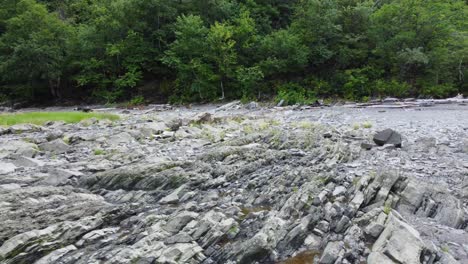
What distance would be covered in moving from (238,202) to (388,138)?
792 cm

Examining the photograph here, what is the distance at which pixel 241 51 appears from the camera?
3950 cm

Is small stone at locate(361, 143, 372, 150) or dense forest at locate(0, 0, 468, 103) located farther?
dense forest at locate(0, 0, 468, 103)

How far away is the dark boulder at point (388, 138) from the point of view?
13.3 meters

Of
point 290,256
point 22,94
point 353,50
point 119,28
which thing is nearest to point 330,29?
point 353,50

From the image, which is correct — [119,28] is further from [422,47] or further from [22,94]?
[422,47]

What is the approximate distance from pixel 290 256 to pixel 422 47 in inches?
1349

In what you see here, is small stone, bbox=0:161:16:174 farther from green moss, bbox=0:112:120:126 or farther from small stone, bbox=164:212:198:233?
green moss, bbox=0:112:120:126

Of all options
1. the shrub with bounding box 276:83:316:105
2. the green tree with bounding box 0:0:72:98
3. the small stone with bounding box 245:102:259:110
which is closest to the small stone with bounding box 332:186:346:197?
the small stone with bounding box 245:102:259:110

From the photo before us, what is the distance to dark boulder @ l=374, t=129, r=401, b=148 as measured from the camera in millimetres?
13344

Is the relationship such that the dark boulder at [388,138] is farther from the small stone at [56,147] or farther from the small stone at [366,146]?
the small stone at [56,147]

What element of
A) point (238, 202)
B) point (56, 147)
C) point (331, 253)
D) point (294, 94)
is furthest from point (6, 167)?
point (294, 94)

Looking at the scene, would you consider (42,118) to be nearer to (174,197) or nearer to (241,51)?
(174,197)

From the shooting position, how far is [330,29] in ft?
118

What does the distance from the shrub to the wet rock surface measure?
19565 mm
